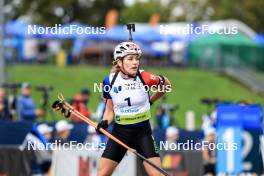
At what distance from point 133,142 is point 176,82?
95.7 ft

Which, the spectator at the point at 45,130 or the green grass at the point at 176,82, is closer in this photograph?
the spectator at the point at 45,130

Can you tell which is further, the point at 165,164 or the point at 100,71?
the point at 100,71

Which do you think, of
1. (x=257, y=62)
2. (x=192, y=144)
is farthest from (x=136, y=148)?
(x=257, y=62)

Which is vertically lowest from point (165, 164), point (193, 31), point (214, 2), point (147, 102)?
point (165, 164)

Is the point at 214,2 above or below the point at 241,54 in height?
above

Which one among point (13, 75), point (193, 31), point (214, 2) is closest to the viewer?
point (193, 31)

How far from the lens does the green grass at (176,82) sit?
36406 mm

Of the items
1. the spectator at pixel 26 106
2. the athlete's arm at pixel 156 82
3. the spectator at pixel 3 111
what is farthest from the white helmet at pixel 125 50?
the spectator at pixel 26 106

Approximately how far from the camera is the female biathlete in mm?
10602

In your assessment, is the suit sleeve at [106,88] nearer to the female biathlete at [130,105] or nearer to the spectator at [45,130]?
the female biathlete at [130,105]

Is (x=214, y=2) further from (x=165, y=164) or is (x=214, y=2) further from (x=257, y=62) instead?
(x=165, y=164)

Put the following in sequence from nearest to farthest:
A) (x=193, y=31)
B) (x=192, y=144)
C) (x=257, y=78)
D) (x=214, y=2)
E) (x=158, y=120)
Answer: (x=193, y=31), (x=192, y=144), (x=158, y=120), (x=257, y=78), (x=214, y=2)

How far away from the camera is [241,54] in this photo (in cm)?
4700

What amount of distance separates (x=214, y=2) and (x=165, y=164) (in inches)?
2107
